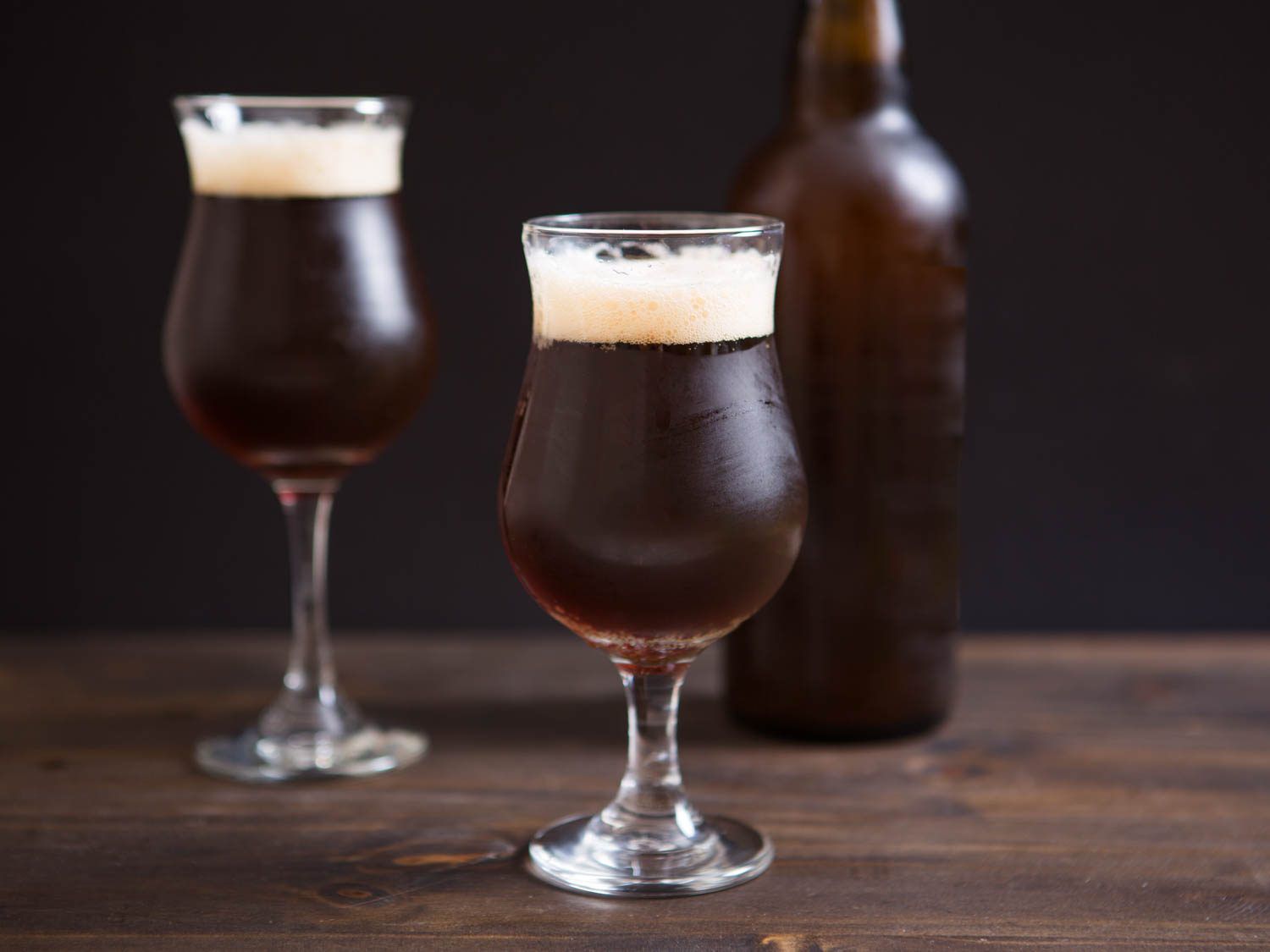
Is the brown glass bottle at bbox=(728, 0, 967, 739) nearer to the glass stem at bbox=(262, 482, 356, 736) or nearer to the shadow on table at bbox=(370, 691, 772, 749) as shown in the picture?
the shadow on table at bbox=(370, 691, 772, 749)

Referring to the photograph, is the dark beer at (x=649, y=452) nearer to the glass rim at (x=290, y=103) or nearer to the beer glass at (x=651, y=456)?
the beer glass at (x=651, y=456)

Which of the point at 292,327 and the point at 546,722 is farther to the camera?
the point at 546,722

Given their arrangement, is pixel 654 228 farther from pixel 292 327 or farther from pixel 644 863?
pixel 644 863

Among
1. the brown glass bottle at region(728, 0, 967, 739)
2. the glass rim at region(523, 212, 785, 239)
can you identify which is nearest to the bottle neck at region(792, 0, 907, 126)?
the brown glass bottle at region(728, 0, 967, 739)

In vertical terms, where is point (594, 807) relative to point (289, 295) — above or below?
below

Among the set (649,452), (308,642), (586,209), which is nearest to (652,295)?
(649,452)

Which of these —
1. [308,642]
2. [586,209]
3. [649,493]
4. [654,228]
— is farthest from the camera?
[586,209]
